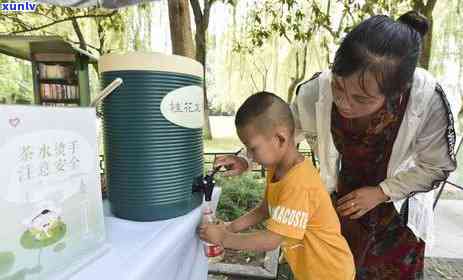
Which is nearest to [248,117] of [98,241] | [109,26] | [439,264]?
[98,241]

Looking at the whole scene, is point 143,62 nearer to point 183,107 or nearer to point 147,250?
point 183,107

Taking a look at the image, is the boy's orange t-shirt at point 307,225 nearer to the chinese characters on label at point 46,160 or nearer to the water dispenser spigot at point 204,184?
the water dispenser spigot at point 204,184

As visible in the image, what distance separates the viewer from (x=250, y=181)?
4707mm

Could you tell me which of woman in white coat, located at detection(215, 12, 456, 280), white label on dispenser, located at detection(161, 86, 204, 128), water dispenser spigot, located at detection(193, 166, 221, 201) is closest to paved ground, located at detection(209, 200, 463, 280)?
woman in white coat, located at detection(215, 12, 456, 280)

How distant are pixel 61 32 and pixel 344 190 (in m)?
6.94

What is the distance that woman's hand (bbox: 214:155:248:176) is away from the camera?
1031 millimetres

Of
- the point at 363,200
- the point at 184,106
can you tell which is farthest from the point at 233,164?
the point at 363,200

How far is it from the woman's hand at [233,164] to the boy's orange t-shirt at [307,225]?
10 cm

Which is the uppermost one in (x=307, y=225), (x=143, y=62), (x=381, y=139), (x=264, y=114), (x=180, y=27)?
(x=180, y=27)

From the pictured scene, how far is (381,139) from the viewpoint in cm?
117

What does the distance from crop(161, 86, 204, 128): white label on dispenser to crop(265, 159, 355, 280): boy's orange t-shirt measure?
34 centimetres

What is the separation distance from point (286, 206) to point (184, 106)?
1.33ft

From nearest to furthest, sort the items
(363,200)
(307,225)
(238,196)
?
(307,225) → (363,200) → (238,196)

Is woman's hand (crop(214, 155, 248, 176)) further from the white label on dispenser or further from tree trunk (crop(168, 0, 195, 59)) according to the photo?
tree trunk (crop(168, 0, 195, 59))
